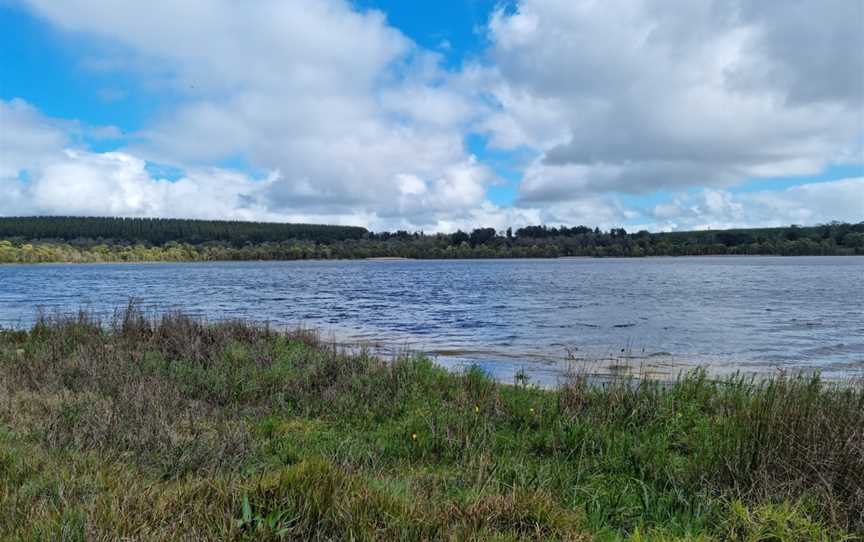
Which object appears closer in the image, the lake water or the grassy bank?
the grassy bank

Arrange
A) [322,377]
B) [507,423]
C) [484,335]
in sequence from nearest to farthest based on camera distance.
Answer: [507,423] < [322,377] < [484,335]

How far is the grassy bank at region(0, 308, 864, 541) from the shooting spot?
14.0ft

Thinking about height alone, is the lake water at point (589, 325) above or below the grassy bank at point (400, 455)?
below

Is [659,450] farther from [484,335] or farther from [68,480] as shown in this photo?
[484,335]

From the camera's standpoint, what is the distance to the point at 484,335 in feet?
76.7

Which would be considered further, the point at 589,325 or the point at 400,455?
the point at 589,325

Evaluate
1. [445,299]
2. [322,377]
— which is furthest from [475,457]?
[445,299]

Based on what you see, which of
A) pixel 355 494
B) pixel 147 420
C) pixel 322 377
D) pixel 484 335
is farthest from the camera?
pixel 484 335

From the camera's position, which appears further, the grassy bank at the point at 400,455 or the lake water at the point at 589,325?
the lake water at the point at 589,325

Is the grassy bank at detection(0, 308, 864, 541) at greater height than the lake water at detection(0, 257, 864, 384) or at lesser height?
greater

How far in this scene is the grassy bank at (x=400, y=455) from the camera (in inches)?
168

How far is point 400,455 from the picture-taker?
7.38 meters

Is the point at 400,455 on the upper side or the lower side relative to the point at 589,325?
upper

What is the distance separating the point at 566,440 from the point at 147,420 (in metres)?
5.87
